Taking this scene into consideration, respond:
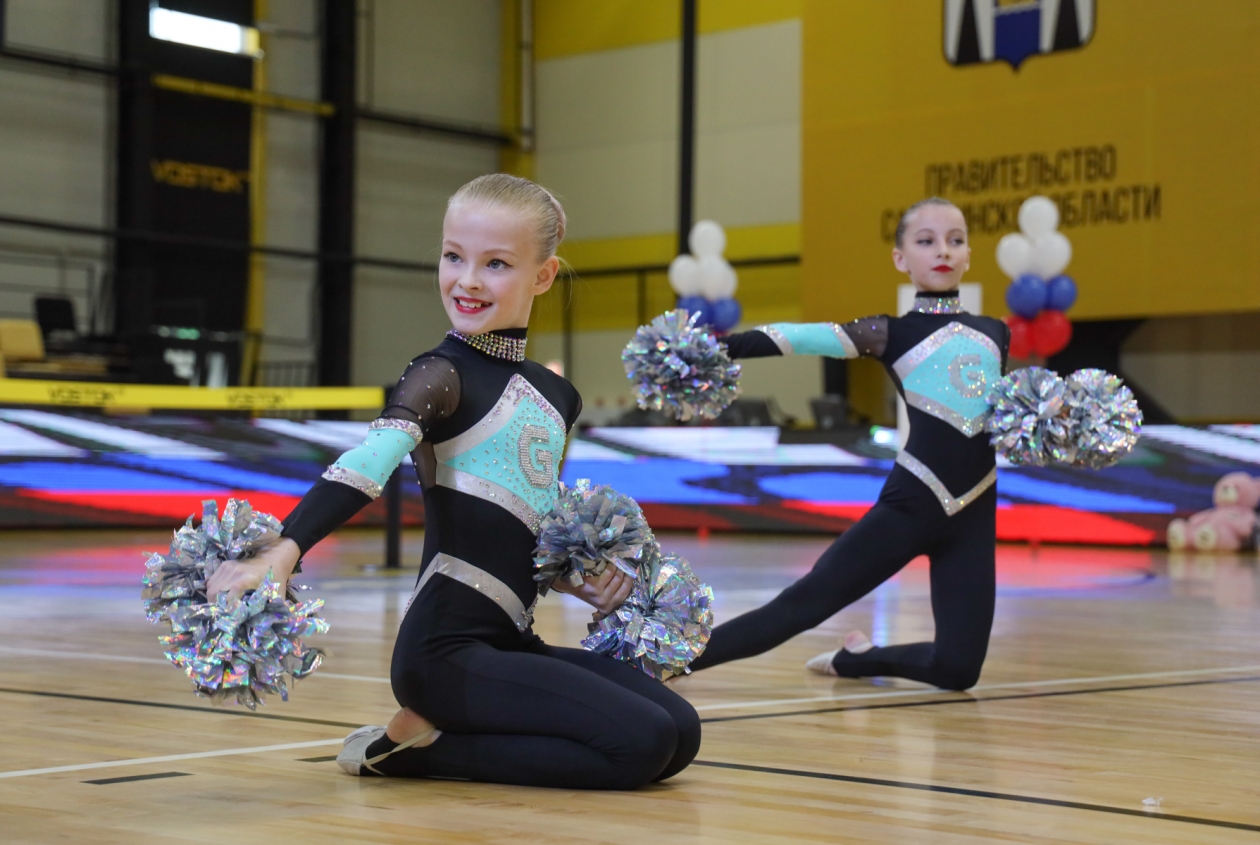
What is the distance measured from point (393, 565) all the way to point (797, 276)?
1080 cm

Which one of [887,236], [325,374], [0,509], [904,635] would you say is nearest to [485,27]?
[325,374]

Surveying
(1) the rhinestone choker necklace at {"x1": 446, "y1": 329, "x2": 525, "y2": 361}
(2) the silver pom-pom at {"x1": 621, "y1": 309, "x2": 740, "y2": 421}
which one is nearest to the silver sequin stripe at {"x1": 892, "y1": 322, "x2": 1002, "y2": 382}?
(2) the silver pom-pom at {"x1": 621, "y1": 309, "x2": 740, "y2": 421}

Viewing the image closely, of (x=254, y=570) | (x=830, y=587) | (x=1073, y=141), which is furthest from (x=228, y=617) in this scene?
(x=1073, y=141)

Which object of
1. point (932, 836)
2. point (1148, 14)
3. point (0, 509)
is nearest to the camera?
point (932, 836)

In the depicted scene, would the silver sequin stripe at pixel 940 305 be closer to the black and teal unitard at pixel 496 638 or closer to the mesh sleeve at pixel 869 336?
the mesh sleeve at pixel 869 336

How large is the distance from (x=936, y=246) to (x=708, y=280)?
394 inches

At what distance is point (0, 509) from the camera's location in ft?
38.1

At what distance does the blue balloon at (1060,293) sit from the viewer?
12562 mm

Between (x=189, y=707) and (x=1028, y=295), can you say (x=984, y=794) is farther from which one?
(x=1028, y=295)

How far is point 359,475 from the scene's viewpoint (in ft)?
8.11

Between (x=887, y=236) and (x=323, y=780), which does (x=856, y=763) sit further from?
(x=887, y=236)

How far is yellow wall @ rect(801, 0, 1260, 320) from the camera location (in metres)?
13.6

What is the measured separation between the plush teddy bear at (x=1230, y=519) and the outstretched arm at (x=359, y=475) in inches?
356

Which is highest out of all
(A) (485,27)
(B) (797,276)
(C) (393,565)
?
(A) (485,27)
